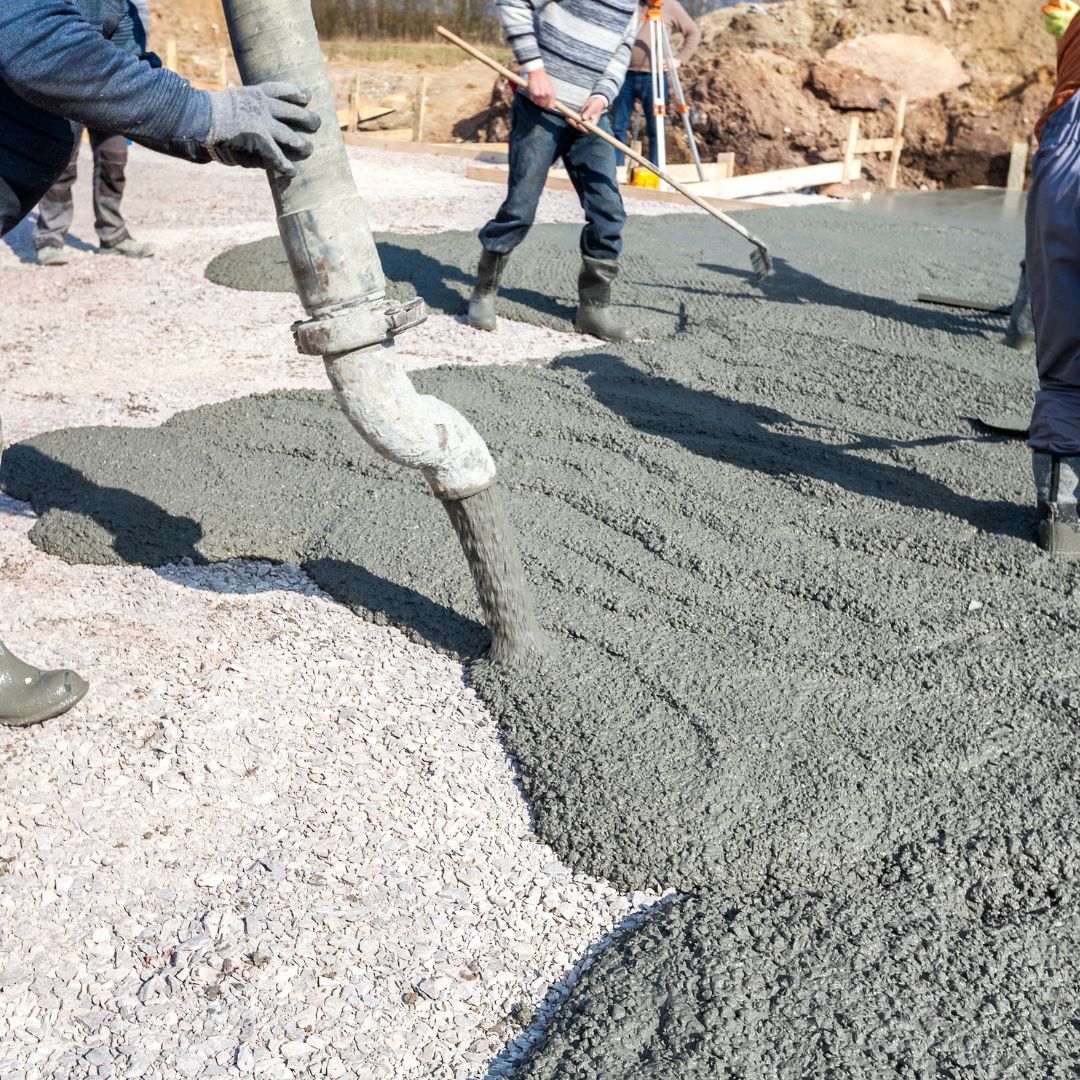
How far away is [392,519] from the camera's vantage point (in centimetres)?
294

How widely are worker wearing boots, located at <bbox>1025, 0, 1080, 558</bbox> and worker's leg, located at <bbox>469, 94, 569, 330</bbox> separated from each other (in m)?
2.01

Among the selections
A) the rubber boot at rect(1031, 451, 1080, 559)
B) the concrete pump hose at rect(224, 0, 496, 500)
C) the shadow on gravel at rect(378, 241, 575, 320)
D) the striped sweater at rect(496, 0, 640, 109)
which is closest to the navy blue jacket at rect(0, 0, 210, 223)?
the concrete pump hose at rect(224, 0, 496, 500)

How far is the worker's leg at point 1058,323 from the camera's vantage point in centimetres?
278

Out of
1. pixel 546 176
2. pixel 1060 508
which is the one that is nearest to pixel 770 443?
pixel 1060 508

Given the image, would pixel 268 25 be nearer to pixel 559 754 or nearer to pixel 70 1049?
pixel 559 754

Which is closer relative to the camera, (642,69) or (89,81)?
(89,81)

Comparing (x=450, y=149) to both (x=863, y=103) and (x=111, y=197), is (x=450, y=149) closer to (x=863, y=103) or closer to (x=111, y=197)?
(x=863, y=103)

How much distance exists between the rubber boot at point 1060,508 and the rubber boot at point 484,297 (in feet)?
8.78

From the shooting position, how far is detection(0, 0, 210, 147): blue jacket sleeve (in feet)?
5.28

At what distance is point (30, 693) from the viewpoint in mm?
2111

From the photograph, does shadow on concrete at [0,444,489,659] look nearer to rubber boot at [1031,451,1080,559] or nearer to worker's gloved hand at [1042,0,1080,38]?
rubber boot at [1031,451,1080,559]

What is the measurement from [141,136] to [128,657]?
1.14 m

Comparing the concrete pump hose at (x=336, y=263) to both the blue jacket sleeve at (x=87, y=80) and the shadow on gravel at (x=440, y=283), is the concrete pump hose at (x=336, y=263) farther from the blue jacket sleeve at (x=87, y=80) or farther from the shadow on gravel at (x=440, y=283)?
the shadow on gravel at (x=440, y=283)

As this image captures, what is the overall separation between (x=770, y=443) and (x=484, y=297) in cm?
184
